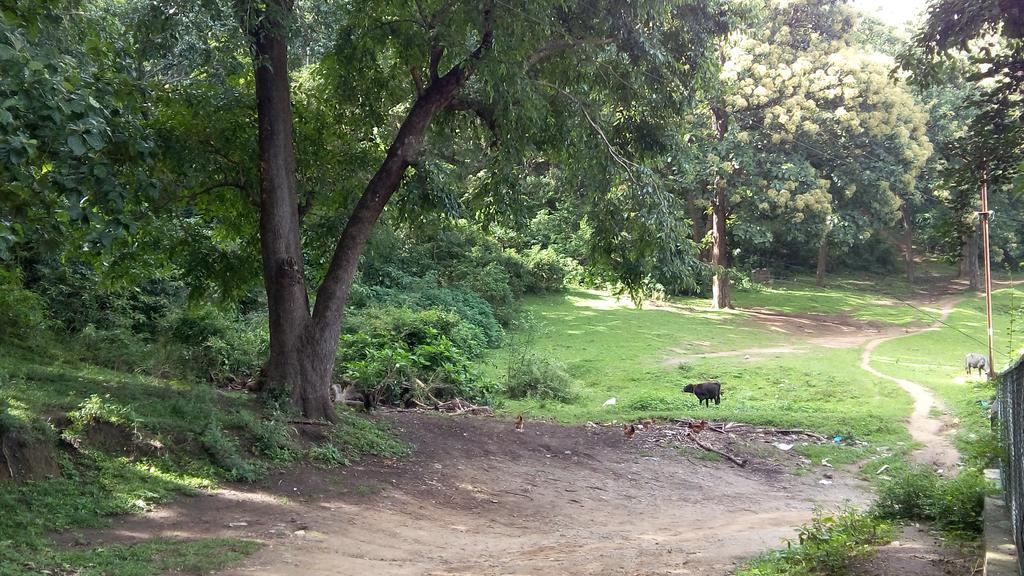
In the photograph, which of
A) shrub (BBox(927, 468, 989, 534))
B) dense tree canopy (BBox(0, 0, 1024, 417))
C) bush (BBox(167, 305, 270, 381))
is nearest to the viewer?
shrub (BBox(927, 468, 989, 534))

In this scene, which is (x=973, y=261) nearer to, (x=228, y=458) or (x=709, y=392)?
(x=709, y=392)

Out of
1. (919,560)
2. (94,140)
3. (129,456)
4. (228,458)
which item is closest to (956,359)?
(919,560)

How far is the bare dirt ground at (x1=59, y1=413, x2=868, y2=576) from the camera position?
699cm

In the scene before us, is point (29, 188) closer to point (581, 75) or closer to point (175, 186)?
point (175, 186)

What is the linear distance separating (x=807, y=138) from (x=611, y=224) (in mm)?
20093

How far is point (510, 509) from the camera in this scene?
377 inches

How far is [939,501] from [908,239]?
38.3m

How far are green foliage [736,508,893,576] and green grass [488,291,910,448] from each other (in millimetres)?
8112

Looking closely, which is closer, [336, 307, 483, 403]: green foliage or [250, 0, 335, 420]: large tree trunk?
[250, 0, 335, 420]: large tree trunk

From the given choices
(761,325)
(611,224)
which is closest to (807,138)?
(761,325)

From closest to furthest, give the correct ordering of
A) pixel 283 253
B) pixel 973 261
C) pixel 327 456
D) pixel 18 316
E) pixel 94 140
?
pixel 94 140, pixel 327 456, pixel 283 253, pixel 18 316, pixel 973 261

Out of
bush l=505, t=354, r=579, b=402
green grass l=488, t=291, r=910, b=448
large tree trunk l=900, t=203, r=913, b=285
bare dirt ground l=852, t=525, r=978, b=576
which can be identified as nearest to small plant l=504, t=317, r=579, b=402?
bush l=505, t=354, r=579, b=402

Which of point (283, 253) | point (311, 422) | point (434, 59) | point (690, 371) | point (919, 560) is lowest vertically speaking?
point (690, 371)

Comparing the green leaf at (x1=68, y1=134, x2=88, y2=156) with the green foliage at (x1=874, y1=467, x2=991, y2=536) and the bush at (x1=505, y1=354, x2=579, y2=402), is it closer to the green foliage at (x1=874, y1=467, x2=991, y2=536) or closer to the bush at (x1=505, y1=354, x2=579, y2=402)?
the green foliage at (x1=874, y1=467, x2=991, y2=536)
